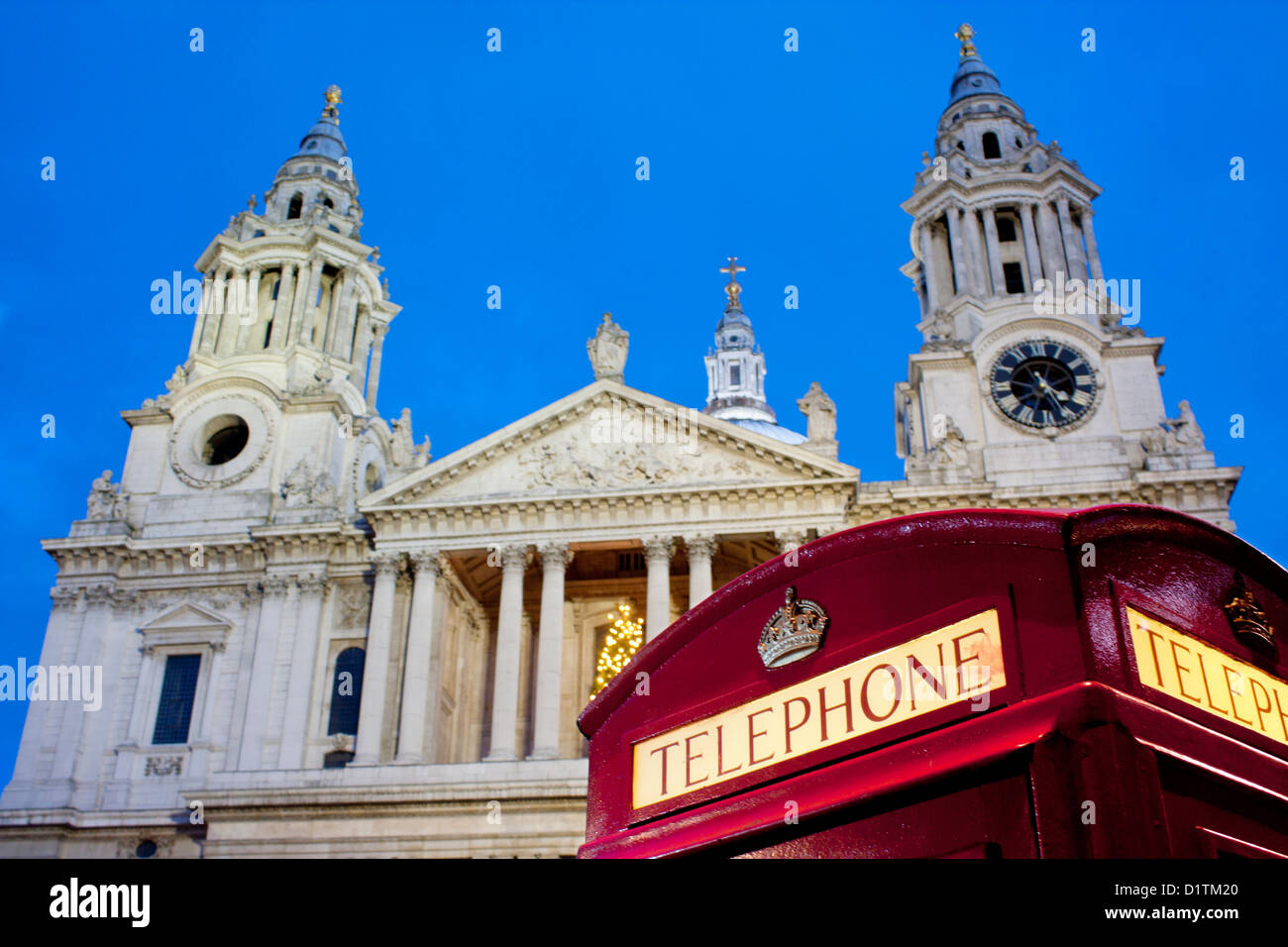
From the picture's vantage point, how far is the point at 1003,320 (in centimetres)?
3888

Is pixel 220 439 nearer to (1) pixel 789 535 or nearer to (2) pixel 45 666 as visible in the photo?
(2) pixel 45 666

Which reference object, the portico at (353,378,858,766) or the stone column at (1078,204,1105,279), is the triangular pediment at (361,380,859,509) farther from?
the stone column at (1078,204,1105,279)

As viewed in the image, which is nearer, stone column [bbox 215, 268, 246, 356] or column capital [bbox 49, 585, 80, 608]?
column capital [bbox 49, 585, 80, 608]

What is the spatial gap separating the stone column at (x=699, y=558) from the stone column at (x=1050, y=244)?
16.6 metres

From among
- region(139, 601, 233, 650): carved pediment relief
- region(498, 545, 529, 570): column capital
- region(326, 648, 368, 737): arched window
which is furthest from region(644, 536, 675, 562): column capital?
region(139, 601, 233, 650): carved pediment relief

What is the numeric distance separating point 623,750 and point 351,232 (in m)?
44.0

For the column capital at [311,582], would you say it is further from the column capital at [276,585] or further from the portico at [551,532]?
the portico at [551,532]

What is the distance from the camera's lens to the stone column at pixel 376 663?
1240 inches

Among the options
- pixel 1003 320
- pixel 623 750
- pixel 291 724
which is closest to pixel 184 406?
pixel 291 724

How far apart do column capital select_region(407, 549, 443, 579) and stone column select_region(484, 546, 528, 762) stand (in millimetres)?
1857

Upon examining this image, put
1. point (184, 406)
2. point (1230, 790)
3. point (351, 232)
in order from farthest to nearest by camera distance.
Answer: point (351, 232)
point (184, 406)
point (1230, 790)

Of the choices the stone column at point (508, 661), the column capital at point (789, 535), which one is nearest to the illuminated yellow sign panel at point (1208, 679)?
the stone column at point (508, 661)

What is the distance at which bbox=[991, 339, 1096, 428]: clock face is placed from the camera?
37.0 metres
